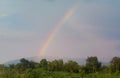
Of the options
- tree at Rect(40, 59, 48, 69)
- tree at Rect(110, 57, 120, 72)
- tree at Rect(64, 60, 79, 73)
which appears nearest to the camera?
tree at Rect(110, 57, 120, 72)

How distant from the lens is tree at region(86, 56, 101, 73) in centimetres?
3544

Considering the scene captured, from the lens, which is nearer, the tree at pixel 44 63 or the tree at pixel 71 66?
the tree at pixel 71 66

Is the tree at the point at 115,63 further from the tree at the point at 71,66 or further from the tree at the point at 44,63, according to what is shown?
the tree at the point at 44,63

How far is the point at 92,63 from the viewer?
36750 mm

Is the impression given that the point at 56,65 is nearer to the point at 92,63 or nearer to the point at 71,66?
the point at 71,66

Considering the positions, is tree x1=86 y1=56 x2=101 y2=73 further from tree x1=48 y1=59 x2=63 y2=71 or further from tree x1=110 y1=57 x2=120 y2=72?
tree x1=48 y1=59 x2=63 y2=71

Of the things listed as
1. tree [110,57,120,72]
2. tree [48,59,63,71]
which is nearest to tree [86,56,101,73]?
tree [110,57,120,72]

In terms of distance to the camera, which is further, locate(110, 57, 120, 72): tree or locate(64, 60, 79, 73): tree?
locate(64, 60, 79, 73): tree

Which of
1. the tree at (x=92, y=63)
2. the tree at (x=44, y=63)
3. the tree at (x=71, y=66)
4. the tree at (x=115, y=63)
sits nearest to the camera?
the tree at (x=115, y=63)

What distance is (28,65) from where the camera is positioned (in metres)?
38.8

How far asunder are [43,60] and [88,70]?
633cm

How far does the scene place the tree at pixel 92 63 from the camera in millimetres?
35438

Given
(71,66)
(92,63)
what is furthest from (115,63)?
(71,66)

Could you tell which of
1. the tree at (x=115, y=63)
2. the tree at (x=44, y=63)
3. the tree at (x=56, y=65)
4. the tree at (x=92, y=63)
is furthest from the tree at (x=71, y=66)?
the tree at (x=115, y=63)
